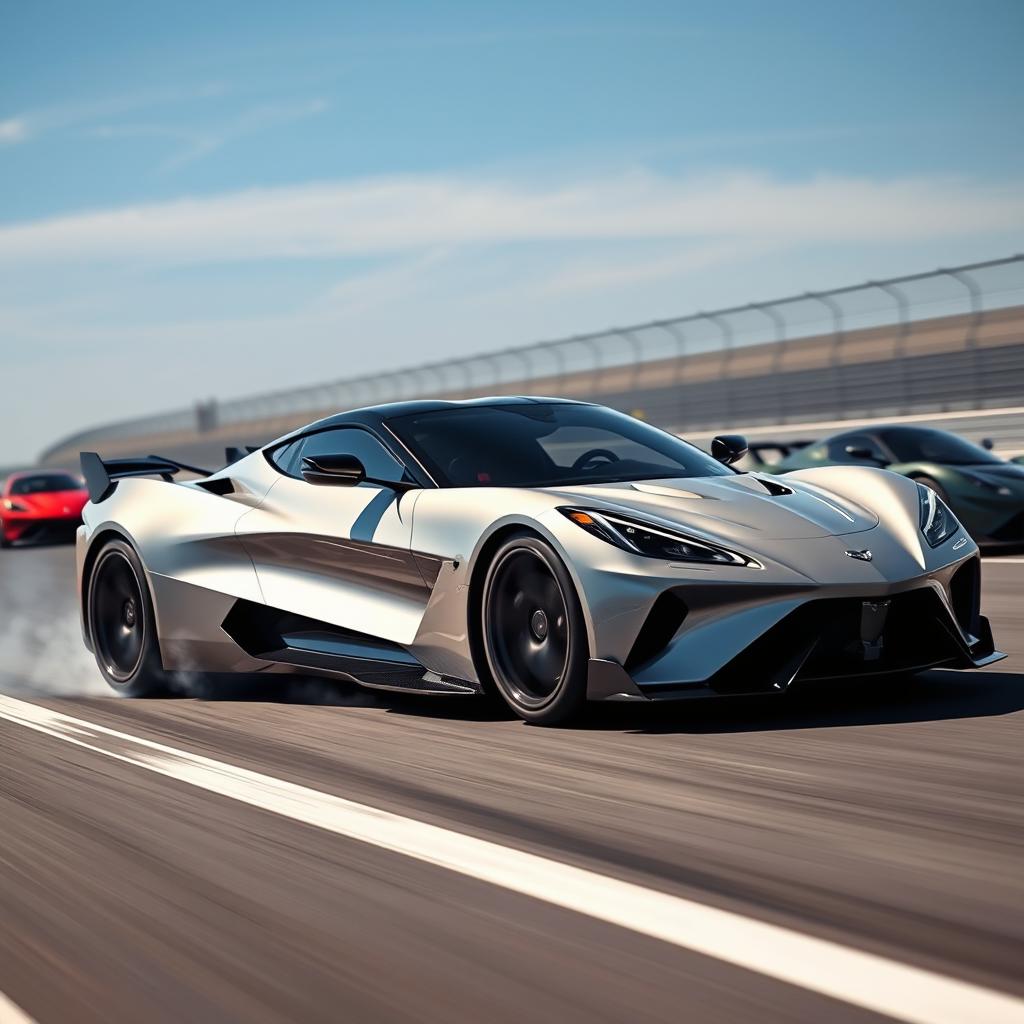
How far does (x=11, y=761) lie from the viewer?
5137 millimetres

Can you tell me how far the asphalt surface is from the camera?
2686 mm

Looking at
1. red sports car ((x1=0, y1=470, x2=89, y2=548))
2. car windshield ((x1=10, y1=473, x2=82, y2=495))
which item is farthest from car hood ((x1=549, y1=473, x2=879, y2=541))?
car windshield ((x1=10, y1=473, x2=82, y2=495))

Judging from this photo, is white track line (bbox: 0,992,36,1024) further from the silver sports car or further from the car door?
the car door

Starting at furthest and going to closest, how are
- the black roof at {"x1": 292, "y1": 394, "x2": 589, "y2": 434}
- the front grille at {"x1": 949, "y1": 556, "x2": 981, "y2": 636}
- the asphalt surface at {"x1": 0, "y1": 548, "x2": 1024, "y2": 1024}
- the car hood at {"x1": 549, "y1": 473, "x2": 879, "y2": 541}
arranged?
the black roof at {"x1": 292, "y1": 394, "x2": 589, "y2": 434} < the front grille at {"x1": 949, "y1": 556, "x2": 981, "y2": 636} < the car hood at {"x1": 549, "y1": 473, "x2": 879, "y2": 541} < the asphalt surface at {"x1": 0, "y1": 548, "x2": 1024, "y2": 1024}

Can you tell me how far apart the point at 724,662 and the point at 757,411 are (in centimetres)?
2279

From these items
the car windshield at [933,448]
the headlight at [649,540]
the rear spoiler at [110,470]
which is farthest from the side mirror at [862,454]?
the headlight at [649,540]

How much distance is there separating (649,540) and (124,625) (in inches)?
123

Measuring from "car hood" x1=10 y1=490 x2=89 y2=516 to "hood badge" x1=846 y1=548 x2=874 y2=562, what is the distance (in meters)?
17.7

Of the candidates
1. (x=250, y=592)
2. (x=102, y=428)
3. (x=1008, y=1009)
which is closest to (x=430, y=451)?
(x=250, y=592)

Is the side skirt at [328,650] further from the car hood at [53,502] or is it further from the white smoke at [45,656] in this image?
the car hood at [53,502]

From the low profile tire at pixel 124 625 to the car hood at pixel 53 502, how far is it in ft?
47.8

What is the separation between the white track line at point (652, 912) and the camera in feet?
8.09

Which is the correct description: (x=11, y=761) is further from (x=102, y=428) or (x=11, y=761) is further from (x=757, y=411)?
(x=102, y=428)

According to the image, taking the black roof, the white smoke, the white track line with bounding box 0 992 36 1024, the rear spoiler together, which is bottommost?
the white track line with bounding box 0 992 36 1024
